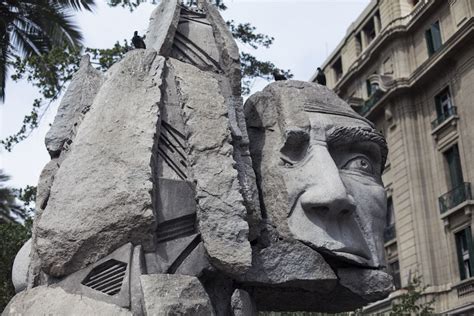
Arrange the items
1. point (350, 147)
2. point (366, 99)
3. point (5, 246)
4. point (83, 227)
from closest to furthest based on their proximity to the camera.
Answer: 1. point (83, 227)
2. point (350, 147)
3. point (5, 246)
4. point (366, 99)

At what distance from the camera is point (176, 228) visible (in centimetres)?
410

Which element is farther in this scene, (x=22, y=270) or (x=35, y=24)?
(x=35, y=24)

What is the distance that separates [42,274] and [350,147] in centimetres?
222

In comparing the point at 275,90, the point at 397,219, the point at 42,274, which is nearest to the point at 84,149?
the point at 42,274

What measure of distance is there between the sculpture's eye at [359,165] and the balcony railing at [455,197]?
17.8 metres

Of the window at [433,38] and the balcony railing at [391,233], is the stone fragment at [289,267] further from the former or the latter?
the window at [433,38]

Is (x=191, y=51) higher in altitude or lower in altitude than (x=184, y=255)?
higher

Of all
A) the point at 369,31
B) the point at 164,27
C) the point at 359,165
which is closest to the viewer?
the point at 359,165

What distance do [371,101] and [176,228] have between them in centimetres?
2316

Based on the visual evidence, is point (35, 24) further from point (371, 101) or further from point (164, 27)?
point (371, 101)

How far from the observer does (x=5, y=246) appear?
1210 centimetres

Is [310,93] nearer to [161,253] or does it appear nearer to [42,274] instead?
[161,253]

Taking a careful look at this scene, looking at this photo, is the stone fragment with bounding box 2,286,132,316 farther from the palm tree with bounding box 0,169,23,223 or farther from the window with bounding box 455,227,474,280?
the window with bounding box 455,227,474,280

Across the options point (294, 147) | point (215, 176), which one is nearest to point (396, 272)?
point (294, 147)
